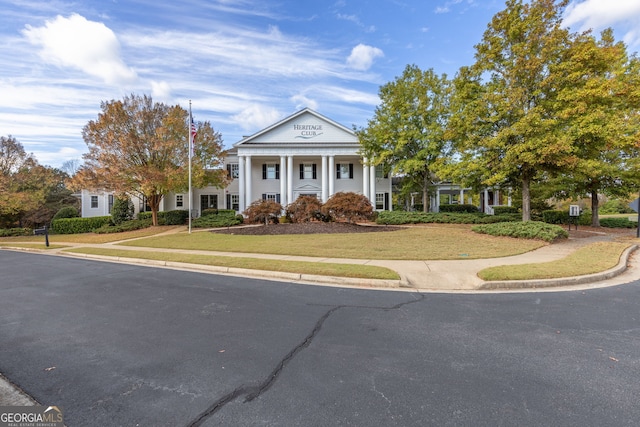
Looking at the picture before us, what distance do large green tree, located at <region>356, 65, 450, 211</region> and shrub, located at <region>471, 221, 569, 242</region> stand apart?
339 inches

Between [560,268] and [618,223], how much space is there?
810 inches

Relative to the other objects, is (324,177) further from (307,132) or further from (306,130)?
(306,130)

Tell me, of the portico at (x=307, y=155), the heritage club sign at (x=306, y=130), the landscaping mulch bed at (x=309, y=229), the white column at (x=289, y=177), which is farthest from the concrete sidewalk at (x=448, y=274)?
the heritage club sign at (x=306, y=130)

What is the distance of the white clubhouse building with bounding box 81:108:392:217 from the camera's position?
27781mm

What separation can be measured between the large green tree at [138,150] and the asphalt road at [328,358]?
1633 centimetres

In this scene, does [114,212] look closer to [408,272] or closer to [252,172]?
[252,172]

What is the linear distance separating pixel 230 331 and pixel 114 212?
28.4 m

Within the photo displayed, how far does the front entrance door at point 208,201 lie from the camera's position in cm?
3216

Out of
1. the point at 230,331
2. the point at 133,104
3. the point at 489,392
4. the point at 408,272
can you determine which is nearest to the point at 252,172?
the point at 133,104

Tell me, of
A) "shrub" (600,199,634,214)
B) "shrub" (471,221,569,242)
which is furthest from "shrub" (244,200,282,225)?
"shrub" (600,199,634,214)

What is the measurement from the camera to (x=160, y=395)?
9.56ft

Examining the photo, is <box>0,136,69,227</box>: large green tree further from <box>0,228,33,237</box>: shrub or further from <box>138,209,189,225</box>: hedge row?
<box>138,209,189,225</box>: hedge row

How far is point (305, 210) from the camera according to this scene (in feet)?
72.0

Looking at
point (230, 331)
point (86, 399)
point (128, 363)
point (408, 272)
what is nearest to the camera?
point (86, 399)
